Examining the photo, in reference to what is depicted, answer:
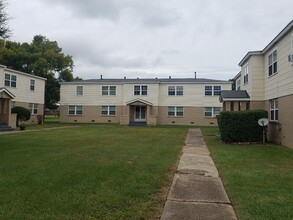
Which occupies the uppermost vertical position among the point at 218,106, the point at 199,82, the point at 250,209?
the point at 199,82

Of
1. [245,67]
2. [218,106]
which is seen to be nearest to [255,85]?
[245,67]

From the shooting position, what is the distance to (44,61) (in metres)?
45.2

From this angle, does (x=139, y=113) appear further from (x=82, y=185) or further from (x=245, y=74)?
(x=82, y=185)

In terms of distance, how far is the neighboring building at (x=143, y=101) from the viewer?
130ft

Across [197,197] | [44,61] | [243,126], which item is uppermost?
[44,61]

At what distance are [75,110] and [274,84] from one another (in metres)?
29.8

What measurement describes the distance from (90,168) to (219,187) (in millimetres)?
3680

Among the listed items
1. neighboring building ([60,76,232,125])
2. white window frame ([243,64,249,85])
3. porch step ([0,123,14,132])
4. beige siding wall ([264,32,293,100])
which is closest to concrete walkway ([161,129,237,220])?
beige siding wall ([264,32,293,100])

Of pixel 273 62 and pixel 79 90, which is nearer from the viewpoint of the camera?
pixel 273 62

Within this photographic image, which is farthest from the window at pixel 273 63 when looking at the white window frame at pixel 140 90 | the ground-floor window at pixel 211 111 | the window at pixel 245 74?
the white window frame at pixel 140 90

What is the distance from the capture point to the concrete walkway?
5195mm

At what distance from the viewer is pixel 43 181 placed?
24.0ft

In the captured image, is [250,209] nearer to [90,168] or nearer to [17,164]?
[90,168]

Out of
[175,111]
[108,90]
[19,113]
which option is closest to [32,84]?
[19,113]
